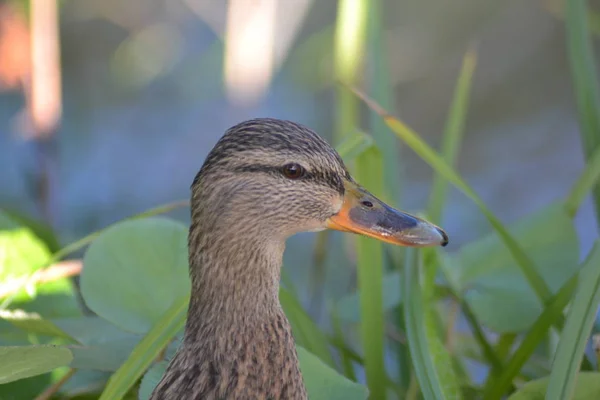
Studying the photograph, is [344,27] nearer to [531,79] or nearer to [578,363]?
[578,363]

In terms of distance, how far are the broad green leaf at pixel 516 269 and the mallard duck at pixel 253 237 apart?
1.31 feet

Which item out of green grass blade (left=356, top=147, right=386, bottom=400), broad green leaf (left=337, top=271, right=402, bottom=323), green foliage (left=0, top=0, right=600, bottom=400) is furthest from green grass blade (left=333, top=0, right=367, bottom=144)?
broad green leaf (left=337, top=271, right=402, bottom=323)

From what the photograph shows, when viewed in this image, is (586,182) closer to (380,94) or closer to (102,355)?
(380,94)

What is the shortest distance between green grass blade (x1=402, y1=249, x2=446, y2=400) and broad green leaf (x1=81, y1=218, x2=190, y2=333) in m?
0.35

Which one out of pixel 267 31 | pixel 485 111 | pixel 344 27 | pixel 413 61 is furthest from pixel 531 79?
pixel 344 27

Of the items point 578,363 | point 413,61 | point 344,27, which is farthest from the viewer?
point 413,61

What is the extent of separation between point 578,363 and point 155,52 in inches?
149

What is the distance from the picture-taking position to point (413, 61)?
14.0 feet

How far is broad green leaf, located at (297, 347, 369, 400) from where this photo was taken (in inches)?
44.6

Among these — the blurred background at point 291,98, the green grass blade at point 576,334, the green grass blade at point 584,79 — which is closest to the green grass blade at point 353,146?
the green grass blade at point 576,334

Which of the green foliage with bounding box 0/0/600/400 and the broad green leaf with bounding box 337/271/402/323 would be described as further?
the broad green leaf with bounding box 337/271/402/323

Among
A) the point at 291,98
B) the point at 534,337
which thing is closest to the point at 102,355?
the point at 534,337

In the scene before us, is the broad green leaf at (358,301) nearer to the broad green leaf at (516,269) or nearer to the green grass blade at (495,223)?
the broad green leaf at (516,269)

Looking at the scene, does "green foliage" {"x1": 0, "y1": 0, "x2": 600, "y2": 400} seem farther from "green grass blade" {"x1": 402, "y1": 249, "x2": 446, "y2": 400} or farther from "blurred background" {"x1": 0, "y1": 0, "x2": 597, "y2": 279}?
"blurred background" {"x1": 0, "y1": 0, "x2": 597, "y2": 279}
